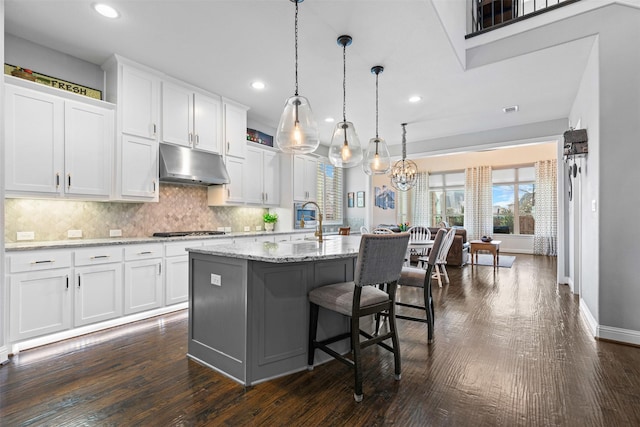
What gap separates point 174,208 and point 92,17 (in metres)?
2.34

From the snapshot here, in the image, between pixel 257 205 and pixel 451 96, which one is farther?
pixel 257 205

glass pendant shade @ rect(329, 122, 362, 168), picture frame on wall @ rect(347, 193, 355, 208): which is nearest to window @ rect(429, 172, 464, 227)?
picture frame on wall @ rect(347, 193, 355, 208)

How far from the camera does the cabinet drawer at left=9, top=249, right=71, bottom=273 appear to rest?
2.62 m

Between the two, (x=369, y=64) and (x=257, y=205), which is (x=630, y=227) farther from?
(x=257, y=205)

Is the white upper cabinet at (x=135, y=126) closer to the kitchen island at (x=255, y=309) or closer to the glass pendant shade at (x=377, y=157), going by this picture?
the kitchen island at (x=255, y=309)

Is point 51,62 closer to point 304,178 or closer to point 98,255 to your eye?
point 98,255

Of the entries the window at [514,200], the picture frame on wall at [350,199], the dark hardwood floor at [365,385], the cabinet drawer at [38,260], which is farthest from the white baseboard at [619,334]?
the window at [514,200]

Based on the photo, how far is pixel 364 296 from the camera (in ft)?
7.00

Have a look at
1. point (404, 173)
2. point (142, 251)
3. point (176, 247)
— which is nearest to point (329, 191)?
point (404, 173)

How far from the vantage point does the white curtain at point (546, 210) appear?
29.9 feet

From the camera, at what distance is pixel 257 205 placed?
215 inches

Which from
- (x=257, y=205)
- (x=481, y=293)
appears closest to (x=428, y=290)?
(x=481, y=293)

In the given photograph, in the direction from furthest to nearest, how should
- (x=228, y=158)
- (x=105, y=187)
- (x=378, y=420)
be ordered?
(x=228, y=158), (x=105, y=187), (x=378, y=420)

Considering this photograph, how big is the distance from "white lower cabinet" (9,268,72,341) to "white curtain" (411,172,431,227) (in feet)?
32.4
